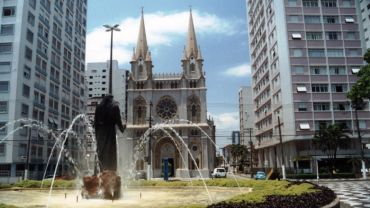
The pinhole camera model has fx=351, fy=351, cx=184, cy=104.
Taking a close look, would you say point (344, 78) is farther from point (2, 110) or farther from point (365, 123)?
point (2, 110)

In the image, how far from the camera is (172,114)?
75875 millimetres

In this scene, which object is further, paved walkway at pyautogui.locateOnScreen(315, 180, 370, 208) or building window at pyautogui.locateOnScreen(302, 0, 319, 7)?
building window at pyautogui.locateOnScreen(302, 0, 319, 7)

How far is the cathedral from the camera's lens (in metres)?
71.5

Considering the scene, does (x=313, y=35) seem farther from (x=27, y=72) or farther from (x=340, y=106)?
(x=27, y=72)

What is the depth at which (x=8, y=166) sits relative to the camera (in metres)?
46.7

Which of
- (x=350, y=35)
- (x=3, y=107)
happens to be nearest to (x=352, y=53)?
(x=350, y=35)

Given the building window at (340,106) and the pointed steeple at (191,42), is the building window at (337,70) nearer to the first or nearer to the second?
the building window at (340,106)

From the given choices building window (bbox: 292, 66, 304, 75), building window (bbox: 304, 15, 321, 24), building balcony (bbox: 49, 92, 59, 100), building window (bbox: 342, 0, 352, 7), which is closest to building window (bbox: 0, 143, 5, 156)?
building balcony (bbox: 49, 92, 59, 100)

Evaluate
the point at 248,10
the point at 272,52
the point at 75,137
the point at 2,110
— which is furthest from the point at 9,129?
the point at 248,10

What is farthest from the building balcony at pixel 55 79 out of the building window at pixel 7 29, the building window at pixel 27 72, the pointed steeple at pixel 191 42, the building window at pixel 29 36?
the pointed steeple at pixel 191 42

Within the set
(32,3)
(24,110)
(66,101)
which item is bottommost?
(24,110)

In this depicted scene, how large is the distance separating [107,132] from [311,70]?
4640 cm

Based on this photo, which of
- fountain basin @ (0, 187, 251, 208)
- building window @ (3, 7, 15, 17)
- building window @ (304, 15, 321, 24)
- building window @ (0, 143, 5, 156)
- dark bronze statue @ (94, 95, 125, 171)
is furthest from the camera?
building window @ (304, 15, 321, 24)

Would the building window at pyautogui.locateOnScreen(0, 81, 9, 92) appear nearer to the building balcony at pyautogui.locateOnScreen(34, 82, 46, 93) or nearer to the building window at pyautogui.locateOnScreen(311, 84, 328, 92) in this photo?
the building balcony at pyautogui.locateOnScreen(34, 82, 46, 93)
